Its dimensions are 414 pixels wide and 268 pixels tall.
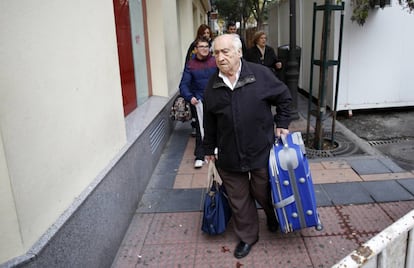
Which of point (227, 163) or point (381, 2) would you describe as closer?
point (227, 163)

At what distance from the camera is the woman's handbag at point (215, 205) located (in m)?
3.07

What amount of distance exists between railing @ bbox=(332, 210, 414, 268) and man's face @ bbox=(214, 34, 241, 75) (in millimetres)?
1547

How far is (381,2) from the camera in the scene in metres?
6.16

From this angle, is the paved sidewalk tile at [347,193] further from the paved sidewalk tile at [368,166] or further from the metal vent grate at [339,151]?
the metal vent grate at [339,151]

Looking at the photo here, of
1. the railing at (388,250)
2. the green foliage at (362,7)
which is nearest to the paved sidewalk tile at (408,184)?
the railing at (388,250)

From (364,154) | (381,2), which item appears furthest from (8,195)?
(381,2)

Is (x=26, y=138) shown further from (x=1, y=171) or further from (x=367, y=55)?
(x=367, y=55)

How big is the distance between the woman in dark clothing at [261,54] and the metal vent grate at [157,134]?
2.23 metres

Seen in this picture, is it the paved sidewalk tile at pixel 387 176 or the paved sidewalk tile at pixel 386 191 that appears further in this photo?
the paved sidewalk tile at pixel 387 176

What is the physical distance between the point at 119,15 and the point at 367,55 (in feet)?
14.6

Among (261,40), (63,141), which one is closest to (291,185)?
(63,141)

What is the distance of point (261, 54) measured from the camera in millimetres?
6789

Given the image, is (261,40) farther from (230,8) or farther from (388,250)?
(230,8)

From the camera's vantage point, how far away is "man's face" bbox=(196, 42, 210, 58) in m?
4.45
